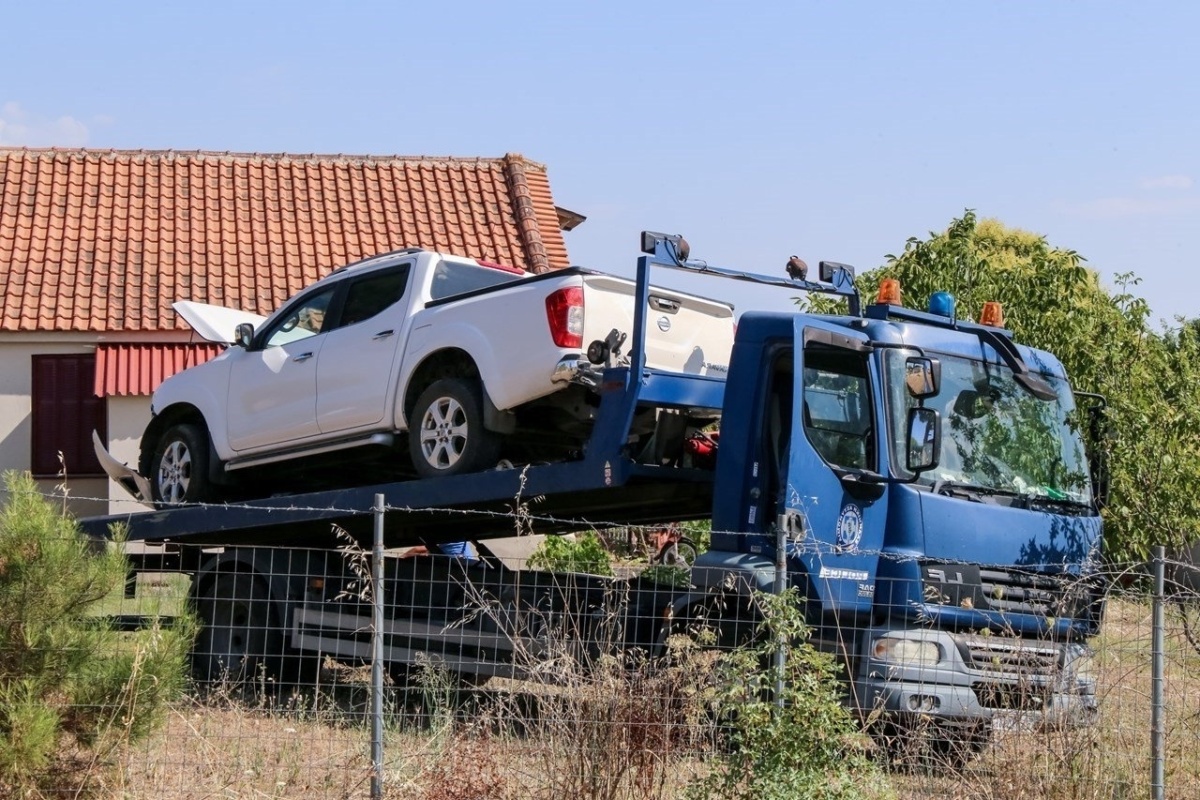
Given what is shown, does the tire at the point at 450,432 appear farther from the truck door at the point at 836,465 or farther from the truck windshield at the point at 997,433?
the truck windshield at the point at 997,433

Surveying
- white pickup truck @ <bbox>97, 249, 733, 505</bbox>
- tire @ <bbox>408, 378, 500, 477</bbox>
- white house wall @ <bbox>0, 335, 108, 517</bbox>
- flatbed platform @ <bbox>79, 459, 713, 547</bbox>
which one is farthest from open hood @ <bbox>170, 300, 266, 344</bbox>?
white house wall @ <bbox>0, 335, 108, 517</bbox>

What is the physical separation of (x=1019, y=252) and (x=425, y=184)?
953cm

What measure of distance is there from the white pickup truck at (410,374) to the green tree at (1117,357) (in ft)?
8.84

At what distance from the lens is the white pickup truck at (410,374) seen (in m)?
8.83

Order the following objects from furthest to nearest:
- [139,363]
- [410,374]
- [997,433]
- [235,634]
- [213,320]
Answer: [139,363] → [213,320] → [235,634] → [410,374] → [997,433]

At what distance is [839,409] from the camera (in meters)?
8.16

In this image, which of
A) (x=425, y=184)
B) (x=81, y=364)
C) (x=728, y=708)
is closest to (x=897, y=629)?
(x=728, y=708)

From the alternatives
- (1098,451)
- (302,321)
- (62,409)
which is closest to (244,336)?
(302,321)

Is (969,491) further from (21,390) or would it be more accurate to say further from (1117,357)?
(21,390)

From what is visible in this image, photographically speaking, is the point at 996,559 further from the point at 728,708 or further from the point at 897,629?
the point at 728,708

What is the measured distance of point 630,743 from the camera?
6.73m

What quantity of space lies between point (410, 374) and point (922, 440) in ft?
11.1

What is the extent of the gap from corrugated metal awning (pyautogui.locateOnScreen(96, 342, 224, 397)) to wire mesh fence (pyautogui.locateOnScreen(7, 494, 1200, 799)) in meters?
10.6

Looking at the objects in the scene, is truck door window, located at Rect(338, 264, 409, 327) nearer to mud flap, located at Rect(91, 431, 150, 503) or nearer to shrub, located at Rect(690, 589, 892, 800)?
mud flap, located at Rect(91, 431, 150, 503)
